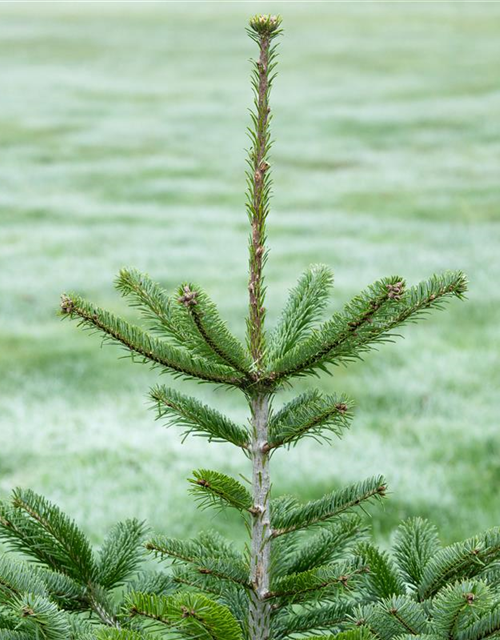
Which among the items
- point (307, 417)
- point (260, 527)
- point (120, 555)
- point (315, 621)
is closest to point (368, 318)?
point (307, 417)

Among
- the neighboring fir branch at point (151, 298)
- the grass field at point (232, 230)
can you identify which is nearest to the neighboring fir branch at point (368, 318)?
the neighboring fir branch at point (151, 298)

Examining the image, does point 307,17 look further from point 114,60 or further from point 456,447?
point 456,447

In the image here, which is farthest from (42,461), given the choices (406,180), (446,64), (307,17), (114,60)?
(307,17)

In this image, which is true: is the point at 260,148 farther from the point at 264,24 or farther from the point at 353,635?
the point at 353,635

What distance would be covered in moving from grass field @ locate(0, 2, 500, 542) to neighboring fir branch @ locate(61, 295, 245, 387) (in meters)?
3.16

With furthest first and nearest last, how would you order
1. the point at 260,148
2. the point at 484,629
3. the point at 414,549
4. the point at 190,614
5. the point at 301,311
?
the point at 414,549 < the point at 301,311 < the point at 260,148 < the point at 484,629 < the point at 190,614

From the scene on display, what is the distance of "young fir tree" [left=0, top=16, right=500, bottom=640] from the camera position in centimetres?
149

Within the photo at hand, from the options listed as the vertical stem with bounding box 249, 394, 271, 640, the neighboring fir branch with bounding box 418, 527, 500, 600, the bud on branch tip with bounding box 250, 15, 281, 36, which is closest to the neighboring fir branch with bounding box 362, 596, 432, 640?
the neighboring fir branch with bounding box 418, 527, 500, 600

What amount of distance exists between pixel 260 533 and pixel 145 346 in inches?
16.7

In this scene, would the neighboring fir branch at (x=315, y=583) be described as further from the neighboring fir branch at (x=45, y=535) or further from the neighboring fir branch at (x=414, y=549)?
the neighboring fir branch at (x=45, y=535)

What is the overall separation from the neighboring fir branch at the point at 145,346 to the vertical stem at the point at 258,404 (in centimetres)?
7

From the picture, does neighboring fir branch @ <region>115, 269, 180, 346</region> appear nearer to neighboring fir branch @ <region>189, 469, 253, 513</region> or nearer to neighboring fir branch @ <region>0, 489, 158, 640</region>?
neighboring fir branch @ <region>189, 469, 253, 513</region>

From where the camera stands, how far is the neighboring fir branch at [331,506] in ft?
5.56

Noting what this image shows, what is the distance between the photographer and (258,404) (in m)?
1.72
